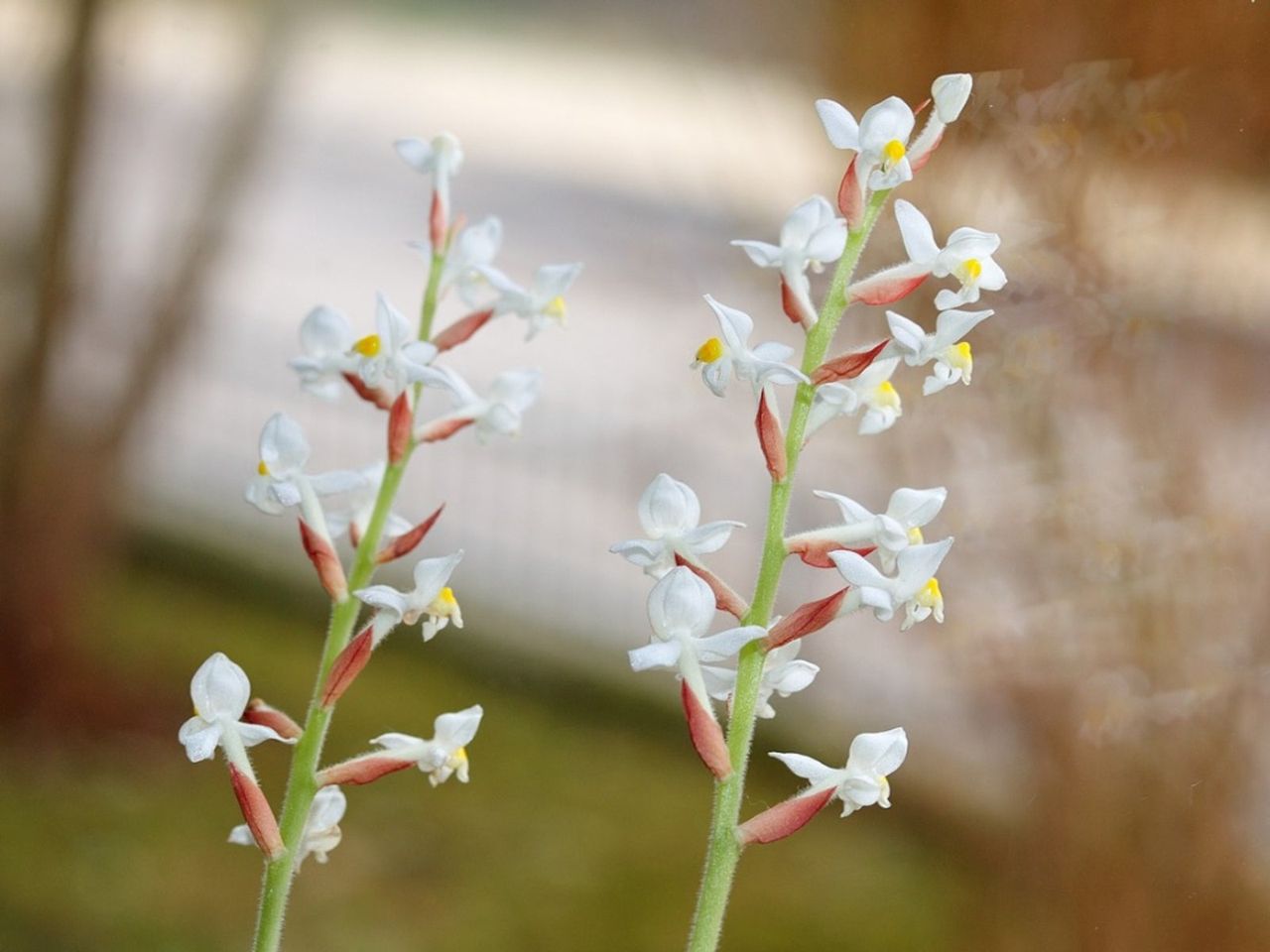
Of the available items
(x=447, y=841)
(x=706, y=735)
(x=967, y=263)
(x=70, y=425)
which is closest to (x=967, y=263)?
(x=967, y=263)

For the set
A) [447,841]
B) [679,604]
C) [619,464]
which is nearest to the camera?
[679,604]

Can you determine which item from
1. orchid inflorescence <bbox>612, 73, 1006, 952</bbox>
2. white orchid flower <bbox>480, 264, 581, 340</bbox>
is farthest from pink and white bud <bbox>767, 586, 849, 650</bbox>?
white orchid flower <bbox>480, 264, 581, 340</bbox>

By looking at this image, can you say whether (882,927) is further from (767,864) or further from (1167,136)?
(1167,136)

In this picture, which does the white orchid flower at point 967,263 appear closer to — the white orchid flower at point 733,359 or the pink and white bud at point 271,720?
the white orchid flower at point 733,359

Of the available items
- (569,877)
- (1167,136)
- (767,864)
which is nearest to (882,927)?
(767,864)

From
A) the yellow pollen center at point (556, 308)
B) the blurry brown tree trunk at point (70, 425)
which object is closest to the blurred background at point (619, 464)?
the blurry brown tree trunk at point (70, 425)

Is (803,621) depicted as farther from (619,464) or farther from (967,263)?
(619,464)

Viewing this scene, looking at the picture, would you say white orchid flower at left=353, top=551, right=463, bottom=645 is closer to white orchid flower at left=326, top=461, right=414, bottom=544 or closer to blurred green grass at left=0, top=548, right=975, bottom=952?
white orchid flower at left=326, top=461, right=414, bottom=544
